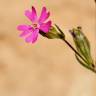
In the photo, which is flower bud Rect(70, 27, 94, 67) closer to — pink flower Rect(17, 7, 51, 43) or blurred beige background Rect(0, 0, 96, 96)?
pink flower Rect(17, 7, 51, 43)

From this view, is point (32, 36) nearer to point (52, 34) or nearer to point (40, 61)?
point (52, 34)

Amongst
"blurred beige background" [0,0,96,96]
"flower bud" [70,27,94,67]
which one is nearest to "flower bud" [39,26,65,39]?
"flower bud" [70,27,94,67]

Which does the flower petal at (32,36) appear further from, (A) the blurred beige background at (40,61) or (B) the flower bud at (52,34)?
(A) the blurred beige background at (40,61)

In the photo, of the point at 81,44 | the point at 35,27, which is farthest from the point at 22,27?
the point at 81,44

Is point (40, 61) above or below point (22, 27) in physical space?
below

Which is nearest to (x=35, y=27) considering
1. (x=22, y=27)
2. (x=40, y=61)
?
(x=22, y=27)

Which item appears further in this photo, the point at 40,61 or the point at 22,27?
the point at 40,61

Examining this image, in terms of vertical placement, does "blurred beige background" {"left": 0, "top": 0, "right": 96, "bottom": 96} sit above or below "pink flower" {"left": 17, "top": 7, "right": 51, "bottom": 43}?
below
